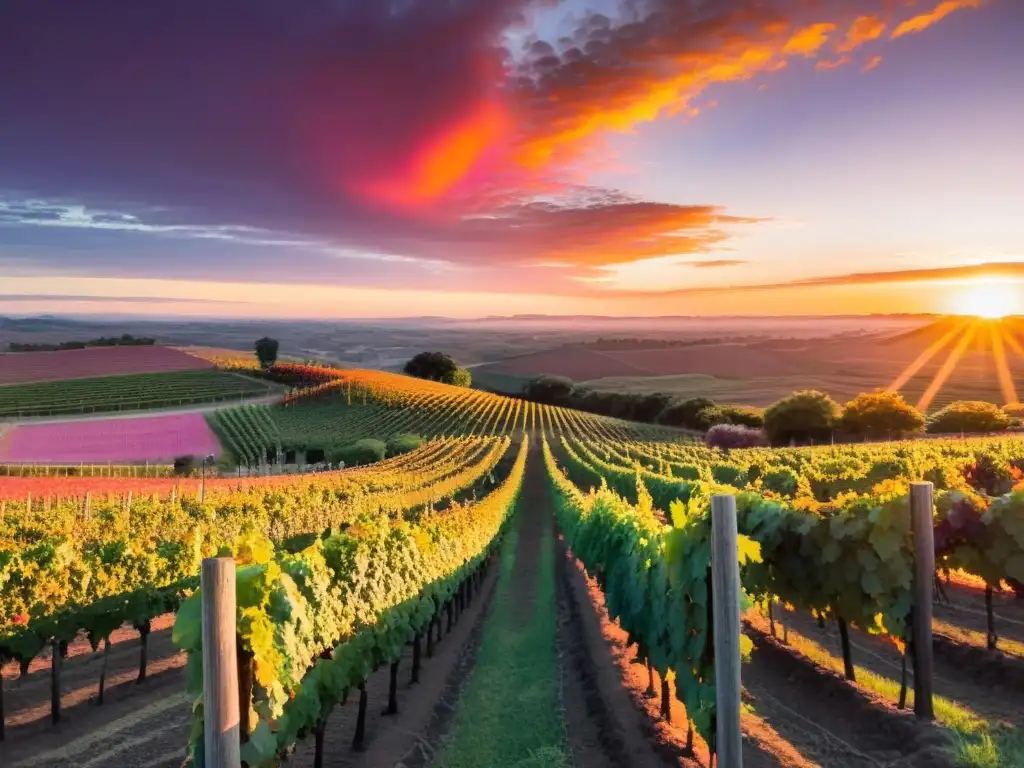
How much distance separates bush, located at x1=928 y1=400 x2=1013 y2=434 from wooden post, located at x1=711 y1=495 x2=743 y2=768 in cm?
6823

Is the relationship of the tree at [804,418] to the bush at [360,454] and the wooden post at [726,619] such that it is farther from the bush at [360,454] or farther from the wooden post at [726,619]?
the wooden post at [726,619]

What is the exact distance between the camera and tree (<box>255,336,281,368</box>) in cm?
10644

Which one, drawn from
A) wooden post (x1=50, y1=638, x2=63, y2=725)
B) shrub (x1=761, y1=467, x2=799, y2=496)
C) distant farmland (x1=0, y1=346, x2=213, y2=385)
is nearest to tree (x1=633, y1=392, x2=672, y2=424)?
distant farmland (x1=0, y1=346, x2=213, y2=385)

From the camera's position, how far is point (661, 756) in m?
6.86

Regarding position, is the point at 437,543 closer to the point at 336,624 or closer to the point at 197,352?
the point at 336,624

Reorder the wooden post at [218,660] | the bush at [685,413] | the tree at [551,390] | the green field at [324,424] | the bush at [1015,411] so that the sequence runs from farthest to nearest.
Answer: the tree at [551,390]
the bush at [685,413]
the bush at [1015,411]
the green field at [324,424]
the wooden post at [218,660]

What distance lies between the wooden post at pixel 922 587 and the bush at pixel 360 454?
2060 inches

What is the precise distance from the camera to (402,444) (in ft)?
201

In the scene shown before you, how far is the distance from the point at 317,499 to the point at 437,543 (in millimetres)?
13035

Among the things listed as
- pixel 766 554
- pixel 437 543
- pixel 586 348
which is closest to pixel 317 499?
pixel 437 543

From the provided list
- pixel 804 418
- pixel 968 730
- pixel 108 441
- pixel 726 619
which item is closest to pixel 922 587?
pixel 968 730

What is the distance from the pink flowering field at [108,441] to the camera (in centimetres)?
5844

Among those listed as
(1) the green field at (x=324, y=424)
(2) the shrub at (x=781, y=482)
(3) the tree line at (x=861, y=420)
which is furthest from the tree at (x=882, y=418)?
(2) the shrub at (x=781, y=482)

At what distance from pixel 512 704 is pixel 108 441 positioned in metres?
64.0
